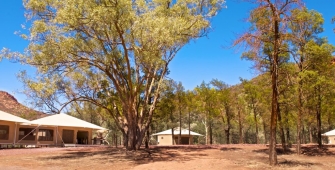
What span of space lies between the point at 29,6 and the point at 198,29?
10.3 m

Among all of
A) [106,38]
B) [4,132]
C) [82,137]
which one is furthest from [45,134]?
[106,38]

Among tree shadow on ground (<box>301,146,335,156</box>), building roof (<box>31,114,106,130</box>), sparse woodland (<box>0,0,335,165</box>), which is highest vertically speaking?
sparse woodland (<box>0,0,335,165</box>)

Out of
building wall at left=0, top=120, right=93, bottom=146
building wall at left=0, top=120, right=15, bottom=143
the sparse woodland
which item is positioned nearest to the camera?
the sparse woodland

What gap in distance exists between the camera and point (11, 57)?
16891 mm

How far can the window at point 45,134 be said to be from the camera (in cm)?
3378

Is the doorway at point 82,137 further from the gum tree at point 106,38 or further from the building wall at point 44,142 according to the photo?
the gum tree at point 106,38

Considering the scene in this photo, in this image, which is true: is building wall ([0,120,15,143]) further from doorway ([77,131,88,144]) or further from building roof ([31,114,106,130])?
doorway ([77,131,88,144])

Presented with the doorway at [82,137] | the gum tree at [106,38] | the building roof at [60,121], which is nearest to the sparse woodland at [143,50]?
the gum tree at [106,38]

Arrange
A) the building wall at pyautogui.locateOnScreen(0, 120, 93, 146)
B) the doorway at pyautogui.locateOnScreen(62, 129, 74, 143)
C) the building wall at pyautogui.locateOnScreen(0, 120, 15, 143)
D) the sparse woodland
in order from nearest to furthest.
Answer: the sparse woodland → the building wall at pyautogui.locateOnScreen(0, 120, 15, 143) → the building wall at pyautogui.locateOnScreen(0, 120, 93, 146) → the doorway at pyautogui.locateOnScreen(62, 129, 74, 143)

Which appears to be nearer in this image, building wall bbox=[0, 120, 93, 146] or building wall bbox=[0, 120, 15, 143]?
building wall bbox=[0, 120, 15, 143]

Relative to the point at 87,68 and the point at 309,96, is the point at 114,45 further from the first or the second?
the point at 309,96

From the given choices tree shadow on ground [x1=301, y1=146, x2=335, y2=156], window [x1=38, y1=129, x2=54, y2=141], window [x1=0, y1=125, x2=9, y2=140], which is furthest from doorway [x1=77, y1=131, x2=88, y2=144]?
tree shadow on ground [x1=301, y1=146, x2=335, y2=156]

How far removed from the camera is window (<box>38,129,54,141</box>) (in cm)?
3378

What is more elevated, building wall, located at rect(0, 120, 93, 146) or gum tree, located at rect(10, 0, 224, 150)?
gum tree, located at rect(10, 0, 224, 150)
